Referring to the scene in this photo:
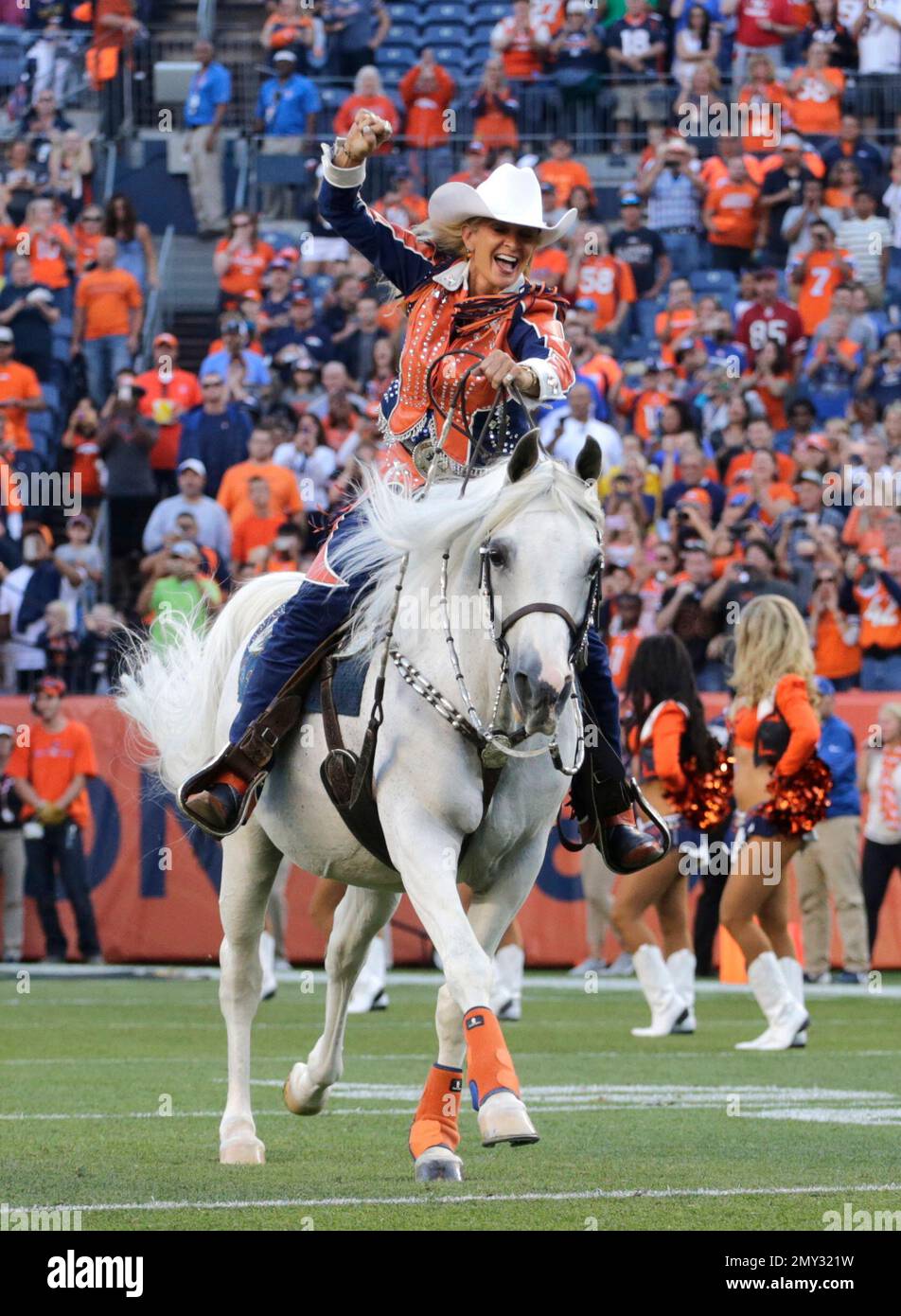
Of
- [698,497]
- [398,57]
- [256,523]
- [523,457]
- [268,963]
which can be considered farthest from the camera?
[398,57]

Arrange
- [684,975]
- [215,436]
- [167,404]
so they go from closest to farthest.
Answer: [684,975]
[215,436]
[167,404]

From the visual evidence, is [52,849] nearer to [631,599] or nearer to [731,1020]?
[631,599]

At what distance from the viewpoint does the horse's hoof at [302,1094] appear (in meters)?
8.91

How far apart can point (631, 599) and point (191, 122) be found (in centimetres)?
1129

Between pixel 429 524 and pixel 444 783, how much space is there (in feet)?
2.80

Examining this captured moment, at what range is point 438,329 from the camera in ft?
27.2

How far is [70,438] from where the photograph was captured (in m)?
22.7

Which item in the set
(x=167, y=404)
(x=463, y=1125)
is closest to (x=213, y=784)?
(x=463, y=1125)

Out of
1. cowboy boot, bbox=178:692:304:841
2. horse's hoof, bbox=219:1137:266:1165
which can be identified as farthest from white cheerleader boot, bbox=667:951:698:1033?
cowboy boot, bbox=178:692:304:841

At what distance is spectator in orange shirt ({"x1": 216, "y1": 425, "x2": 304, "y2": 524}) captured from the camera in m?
20.9

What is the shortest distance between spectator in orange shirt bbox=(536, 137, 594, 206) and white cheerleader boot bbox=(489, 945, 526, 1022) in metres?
11.9

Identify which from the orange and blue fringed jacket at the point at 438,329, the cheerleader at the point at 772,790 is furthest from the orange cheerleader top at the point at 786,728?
the orange and blue fringed jacket at the point at 438,329

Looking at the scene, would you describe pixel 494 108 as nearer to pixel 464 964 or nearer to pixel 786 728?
pixel 786 728

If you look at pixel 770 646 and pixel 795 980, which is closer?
pixel 795 980
